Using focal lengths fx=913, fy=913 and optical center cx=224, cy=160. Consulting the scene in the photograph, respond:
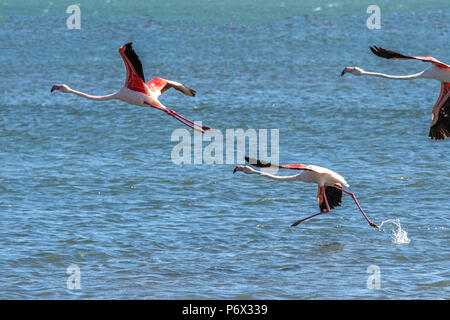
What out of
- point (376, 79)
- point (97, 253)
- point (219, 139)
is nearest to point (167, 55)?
point (376, 79)

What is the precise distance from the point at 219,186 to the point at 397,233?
8.39m

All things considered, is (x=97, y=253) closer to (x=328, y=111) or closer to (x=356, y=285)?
(x=356, y=285)

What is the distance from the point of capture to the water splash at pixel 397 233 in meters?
26.6

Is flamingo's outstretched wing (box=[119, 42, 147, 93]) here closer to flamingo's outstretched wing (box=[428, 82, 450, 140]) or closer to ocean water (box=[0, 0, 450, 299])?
ocean water (box=[0, 0, 450, 299])

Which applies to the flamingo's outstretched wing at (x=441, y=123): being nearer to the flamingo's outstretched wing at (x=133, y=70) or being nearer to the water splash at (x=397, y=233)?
the water splash at (x=397, y=233)

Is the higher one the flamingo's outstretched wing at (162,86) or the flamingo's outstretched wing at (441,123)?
the flamingo's outstretched wing at (162,86)

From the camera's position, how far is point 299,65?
67938 millimetres

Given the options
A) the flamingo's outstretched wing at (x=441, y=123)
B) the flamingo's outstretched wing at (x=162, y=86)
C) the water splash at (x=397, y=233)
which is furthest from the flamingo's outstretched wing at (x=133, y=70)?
the water splash at (x=397, y=233)

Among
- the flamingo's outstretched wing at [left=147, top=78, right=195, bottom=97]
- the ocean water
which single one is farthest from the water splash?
the flamingo's outstretched wing at [left=147, top=78, right=195, bottom=97]

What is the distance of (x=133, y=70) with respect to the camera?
2044 cm

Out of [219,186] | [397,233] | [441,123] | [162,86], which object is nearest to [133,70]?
[162,86]

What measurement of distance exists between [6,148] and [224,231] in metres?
16.5

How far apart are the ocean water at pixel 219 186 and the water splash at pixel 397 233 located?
0.31 feet

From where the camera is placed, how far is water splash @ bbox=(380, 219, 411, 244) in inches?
1046
